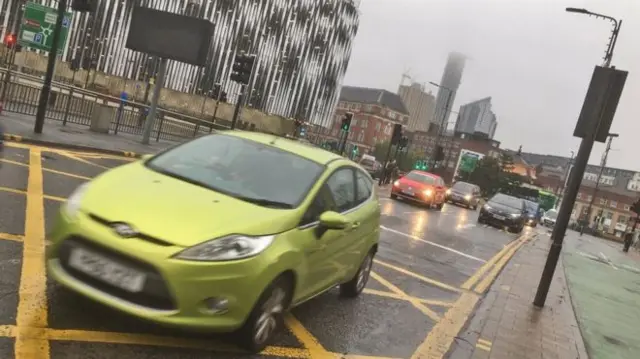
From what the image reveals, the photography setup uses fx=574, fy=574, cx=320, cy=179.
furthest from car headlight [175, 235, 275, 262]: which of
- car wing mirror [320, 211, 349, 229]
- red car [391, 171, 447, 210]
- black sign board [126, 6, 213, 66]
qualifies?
red car [391, 171, 447, 210]

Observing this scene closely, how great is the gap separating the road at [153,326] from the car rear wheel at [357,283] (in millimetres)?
107

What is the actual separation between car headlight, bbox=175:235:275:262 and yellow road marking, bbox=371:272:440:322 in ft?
11.0

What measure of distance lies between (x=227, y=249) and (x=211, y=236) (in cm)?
14

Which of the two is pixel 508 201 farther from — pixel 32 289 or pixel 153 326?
pixel 32 289

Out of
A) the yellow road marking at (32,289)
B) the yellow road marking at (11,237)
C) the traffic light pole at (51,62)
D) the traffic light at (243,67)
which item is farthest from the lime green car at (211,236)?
the traffic light at (243,67)

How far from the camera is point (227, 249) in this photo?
3850mm

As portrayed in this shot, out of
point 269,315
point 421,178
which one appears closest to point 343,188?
point 269,315

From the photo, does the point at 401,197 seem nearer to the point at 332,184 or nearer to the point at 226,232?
the point at 332,184

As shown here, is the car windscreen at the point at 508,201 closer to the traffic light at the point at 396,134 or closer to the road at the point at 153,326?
the traffic light at the point at 396,134

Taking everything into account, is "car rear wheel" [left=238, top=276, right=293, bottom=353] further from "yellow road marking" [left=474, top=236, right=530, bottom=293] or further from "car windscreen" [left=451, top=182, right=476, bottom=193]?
"car windscreen" [left=451, top=182, right=476, bottom=193]

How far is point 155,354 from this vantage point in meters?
3.85

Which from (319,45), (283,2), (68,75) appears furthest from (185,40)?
(319,45)

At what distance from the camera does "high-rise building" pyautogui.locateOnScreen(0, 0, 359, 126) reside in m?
73.1

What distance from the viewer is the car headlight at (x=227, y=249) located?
3713mm
